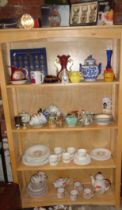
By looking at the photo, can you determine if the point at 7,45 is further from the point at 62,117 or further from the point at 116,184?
the point at 116,184

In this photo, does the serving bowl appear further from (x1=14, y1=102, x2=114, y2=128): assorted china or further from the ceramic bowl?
the ceramic bowl

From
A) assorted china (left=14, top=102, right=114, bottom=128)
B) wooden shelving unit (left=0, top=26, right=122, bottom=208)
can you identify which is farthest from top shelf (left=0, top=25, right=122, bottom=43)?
assorted china (left=14, top=102, right=114, bottom=128)

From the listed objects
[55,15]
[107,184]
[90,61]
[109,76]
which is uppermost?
[55,15]

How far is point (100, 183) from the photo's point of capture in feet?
6.93

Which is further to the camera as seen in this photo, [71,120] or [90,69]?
[71,120]

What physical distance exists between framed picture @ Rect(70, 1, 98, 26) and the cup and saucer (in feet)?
3.48

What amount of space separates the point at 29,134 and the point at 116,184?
0.88 meters

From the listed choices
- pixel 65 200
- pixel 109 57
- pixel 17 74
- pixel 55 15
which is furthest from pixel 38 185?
pixel 55 15

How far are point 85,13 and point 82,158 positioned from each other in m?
1.17

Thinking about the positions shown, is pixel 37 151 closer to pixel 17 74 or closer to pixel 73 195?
pixel 73 195

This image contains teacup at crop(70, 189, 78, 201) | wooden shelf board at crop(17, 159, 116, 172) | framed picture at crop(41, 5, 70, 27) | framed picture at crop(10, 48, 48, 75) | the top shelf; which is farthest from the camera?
teacup at crop(70, 189, 78, 201)

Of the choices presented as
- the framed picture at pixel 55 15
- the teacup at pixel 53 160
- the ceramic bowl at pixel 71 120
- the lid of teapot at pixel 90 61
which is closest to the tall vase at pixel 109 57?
the lid of teapot at pixel 90 61

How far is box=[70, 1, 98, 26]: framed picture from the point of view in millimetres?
1749

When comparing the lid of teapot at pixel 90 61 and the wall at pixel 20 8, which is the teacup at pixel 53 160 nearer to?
the lid of teapot at pixel 90 61
